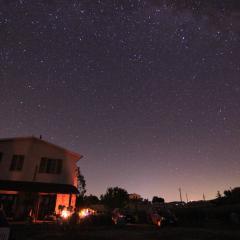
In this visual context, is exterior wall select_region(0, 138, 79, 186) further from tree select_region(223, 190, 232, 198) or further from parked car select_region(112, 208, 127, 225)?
tree select_region(223, 190, 232, 198)

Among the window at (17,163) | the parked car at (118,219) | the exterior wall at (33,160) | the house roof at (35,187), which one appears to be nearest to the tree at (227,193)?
the parked car at (118,219)

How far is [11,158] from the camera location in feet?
95.2

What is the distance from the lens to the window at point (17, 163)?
28656mm

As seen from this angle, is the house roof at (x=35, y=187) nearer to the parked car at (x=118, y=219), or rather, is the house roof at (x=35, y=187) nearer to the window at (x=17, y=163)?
the window at (x=17, y=163)

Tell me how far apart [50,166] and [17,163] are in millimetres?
3269

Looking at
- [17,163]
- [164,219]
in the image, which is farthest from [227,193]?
[17,163]

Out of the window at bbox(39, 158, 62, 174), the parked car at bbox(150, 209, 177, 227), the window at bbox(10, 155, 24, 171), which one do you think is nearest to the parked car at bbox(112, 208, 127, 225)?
the parked car at bbox(150, 209, 177, 227)

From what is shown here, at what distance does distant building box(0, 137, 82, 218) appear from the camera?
27.2m

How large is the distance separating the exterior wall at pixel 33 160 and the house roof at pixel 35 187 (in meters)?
0.83

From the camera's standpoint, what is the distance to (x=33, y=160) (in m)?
29.4

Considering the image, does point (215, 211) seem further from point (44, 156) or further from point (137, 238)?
point (44, 156)

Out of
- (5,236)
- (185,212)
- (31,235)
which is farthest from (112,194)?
(5,236)

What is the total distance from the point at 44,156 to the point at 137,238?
56.0 feet

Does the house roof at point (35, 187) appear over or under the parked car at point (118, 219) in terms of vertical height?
over
